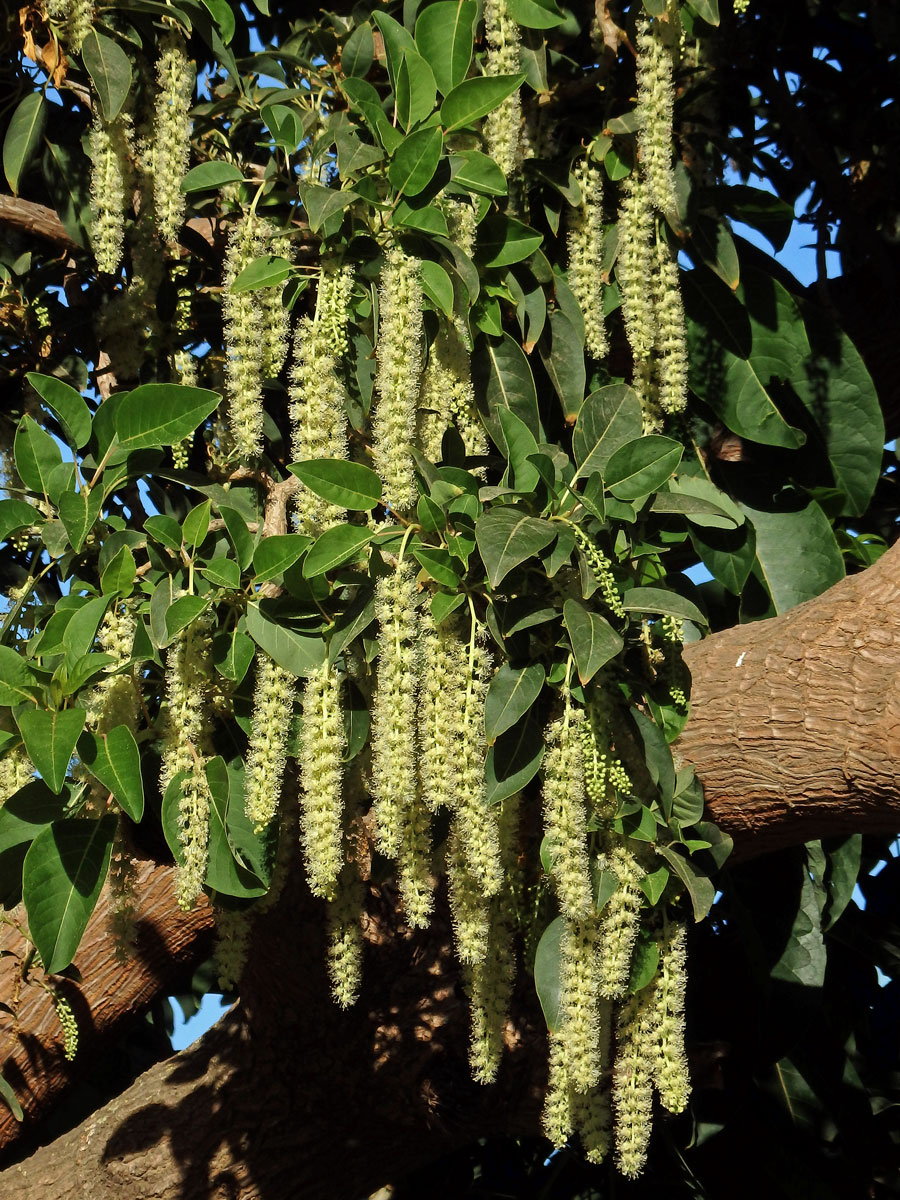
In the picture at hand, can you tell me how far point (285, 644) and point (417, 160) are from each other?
63 centimetres

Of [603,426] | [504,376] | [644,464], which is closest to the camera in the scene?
[644,464]

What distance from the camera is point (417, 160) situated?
5.50ft

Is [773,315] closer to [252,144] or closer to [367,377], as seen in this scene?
[367,377]

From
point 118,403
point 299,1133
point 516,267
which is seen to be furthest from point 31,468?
point 299,1133

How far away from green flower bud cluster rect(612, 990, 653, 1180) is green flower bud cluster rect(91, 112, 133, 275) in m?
1.29

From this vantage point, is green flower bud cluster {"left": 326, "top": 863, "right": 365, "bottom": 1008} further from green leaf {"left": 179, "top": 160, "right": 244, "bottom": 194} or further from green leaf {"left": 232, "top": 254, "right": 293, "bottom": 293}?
green leaf {"left": 179, "top": 160, "right": 244, "bottom": 194}

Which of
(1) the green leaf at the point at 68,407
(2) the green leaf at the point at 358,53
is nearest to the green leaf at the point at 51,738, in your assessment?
(1) the green leaf at the point at 68,407

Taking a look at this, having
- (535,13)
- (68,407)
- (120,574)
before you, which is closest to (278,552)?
(120,574)

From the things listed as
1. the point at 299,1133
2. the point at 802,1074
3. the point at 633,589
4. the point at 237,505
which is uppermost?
the point at 237,505

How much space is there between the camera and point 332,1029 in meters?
2.74

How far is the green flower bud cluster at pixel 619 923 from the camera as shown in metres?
1.79

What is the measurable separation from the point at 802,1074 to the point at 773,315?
1.65 metres

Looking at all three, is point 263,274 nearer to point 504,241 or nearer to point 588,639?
point 504,241

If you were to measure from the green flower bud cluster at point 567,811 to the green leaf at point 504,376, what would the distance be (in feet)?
1.61
